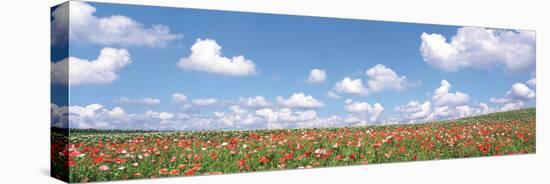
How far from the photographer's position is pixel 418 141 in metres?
13.0

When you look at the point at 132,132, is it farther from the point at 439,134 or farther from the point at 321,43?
the point at 439,134

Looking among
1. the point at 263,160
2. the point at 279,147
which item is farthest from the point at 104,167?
the point at 279,147

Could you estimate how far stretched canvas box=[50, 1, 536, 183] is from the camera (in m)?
10.1

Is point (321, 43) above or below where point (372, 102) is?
above

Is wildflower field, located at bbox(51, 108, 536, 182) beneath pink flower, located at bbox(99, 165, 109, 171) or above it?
above

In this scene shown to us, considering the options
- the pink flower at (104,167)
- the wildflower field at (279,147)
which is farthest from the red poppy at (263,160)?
the pink flower at (104,167)

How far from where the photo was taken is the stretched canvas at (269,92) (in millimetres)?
10078

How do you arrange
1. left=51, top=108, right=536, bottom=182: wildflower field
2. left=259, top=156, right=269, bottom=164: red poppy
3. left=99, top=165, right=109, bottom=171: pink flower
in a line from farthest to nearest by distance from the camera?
1. left=259, top=156, right=269, bottom=164: red poppy
2. left=51, top=108, right=536, bottom=182: wildflower field
3. left=99, top=165, right=109, bottom=171: pink flower

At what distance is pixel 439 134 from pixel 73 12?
707cm

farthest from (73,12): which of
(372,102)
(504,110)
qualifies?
(504,110)

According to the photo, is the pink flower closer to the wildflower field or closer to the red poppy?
the wildflower field

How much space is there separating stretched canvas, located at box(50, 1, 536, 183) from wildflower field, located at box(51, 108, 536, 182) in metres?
0.02

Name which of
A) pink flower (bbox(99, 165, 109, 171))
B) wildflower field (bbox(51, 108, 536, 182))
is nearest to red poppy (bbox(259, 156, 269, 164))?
wildflower field (bbox(51, 108, 536, 182))

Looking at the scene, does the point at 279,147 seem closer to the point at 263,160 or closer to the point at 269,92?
the point at 263,160
